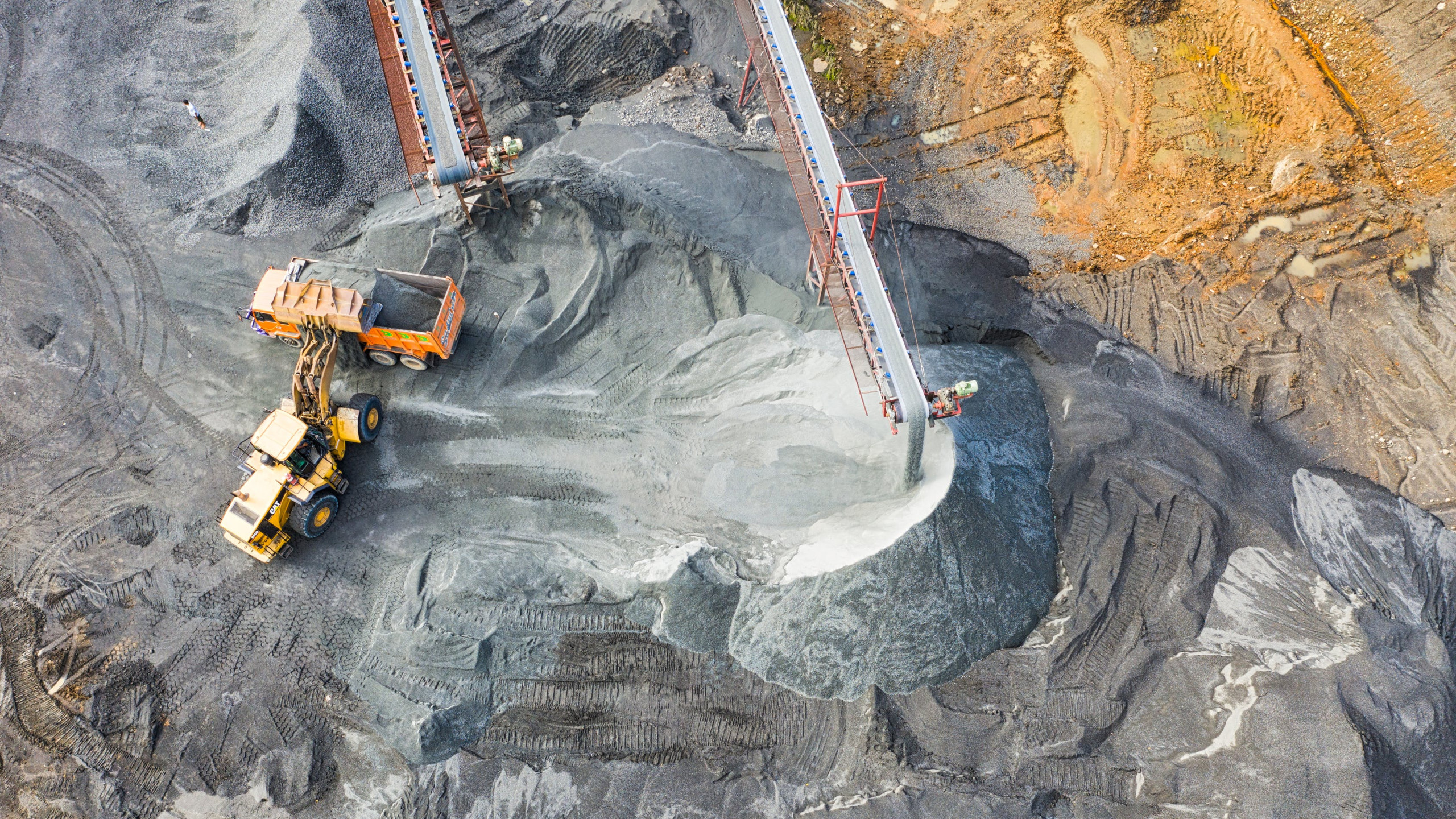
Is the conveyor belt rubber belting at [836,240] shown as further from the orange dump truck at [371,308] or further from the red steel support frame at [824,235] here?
the orange dump truck at [371,308]

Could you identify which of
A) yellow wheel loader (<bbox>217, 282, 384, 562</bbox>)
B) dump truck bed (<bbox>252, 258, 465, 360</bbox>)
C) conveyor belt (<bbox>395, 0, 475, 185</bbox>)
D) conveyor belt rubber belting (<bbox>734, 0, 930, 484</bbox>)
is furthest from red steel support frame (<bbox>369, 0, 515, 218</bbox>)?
conveyor belt rubber belting (<bbox>734, 0, 930, 484</bbox>)

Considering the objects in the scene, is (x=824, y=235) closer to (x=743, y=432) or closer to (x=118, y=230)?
(x=743, y=432)

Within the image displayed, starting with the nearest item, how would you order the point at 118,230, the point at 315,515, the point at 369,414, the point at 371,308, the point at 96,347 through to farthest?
1. the point at 315,515
2. the point at 369,414
3. the point at 371,308
4. the point at 96,347
5. the point at 118,230

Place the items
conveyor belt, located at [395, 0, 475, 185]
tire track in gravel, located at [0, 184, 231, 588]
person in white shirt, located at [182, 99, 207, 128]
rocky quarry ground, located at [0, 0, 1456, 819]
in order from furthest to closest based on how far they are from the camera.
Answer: person in white shirt, located at [182, 99, 207, 128], conveyor belt, located at [395, 0, 475, 185], tire track in gravel, located at [0, 184, 231, 588], rocky quarry ground, located at [0, 0, 1456, 819]

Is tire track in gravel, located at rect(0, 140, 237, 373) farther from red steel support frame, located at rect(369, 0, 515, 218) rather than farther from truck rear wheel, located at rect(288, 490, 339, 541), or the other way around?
red steel support frame, located at rect(369, 0, 515, 218)

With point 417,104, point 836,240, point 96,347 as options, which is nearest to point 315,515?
point 96,347

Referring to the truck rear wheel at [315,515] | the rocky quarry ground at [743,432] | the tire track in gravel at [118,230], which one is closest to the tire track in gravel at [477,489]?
the rocky quarry ground at [743,432]
